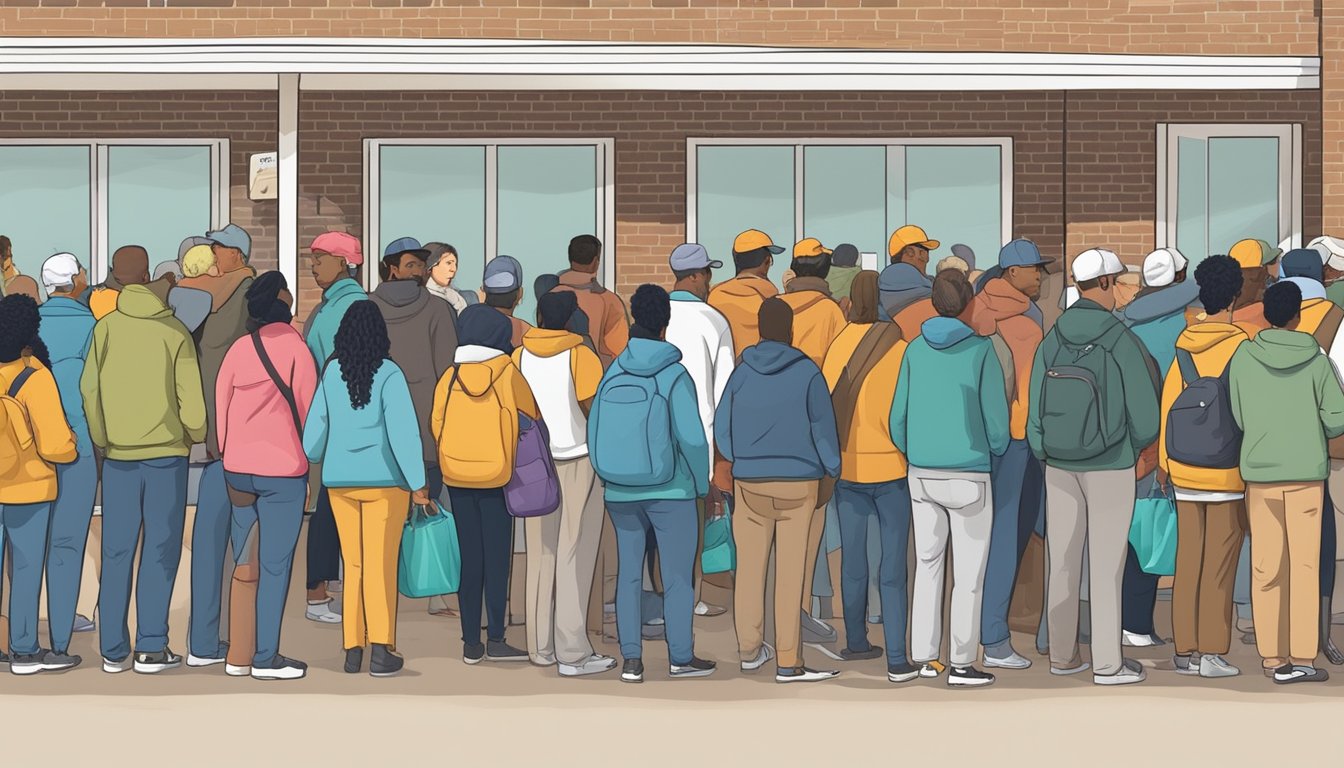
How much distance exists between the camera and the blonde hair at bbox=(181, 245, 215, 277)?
37.5ft

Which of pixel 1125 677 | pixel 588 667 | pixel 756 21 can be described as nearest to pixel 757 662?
pixel 588 667

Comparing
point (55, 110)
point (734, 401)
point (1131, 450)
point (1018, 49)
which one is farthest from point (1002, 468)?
point (55, 110)

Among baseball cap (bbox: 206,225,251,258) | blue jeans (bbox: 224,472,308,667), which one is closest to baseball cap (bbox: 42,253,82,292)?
baseball cap (bbox: 206,225,251,258)

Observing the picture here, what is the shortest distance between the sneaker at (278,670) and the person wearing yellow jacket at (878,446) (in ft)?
9.27

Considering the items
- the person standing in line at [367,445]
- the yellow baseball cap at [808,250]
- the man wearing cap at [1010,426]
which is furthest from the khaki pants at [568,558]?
the man wearing cap at [1010,426]

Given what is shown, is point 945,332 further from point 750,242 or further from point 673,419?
point 750,242

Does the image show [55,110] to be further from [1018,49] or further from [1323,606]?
[1323,606]

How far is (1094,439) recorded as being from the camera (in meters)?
9.48

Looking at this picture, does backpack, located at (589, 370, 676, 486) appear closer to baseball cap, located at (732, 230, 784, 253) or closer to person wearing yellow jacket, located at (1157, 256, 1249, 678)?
baseball cap, located at (732, 230, 784, 253)

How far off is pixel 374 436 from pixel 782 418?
1.93 metres

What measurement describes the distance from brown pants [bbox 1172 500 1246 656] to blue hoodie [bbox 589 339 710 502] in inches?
93.0

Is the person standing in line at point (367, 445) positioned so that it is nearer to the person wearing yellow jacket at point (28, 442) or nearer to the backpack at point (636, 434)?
the backpack at point (636, 434)

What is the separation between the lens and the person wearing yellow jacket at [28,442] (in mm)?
9695

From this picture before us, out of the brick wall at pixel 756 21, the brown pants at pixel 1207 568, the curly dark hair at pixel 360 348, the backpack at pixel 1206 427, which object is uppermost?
the brick wall at pixel 756 21
